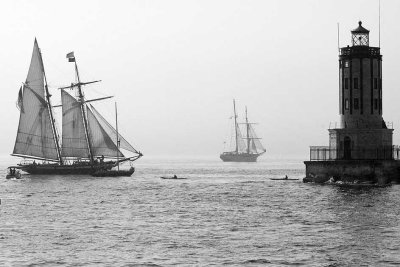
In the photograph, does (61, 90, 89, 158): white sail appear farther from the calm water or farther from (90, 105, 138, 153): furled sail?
the calm water

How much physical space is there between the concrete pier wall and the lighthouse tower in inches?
73.9

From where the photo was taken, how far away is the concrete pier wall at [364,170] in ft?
297

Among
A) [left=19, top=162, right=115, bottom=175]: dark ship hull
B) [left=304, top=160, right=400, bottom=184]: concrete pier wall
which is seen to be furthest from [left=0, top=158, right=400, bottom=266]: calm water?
[left=19, top=162, right=115, bottom=175]: dark ship hull

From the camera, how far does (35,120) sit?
133750 mm

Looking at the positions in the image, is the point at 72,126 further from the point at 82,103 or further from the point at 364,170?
the point at 364,170

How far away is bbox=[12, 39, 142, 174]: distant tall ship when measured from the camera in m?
132

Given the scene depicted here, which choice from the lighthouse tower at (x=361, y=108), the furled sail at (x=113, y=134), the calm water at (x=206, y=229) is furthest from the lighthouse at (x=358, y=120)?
the furled sail at (x=113, y=134)

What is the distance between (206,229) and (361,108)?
46349 millimetres

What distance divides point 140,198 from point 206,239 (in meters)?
38.9

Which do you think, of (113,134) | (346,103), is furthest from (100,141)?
(346,103)

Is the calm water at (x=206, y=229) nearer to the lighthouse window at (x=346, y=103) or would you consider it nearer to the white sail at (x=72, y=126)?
the lighthouse window at (x=346, y=103)

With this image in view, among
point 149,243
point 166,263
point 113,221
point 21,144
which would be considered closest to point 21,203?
point 113,221

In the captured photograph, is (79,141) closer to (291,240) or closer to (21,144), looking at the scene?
(21,144)

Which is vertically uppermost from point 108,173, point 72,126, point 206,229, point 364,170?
point 72,126
